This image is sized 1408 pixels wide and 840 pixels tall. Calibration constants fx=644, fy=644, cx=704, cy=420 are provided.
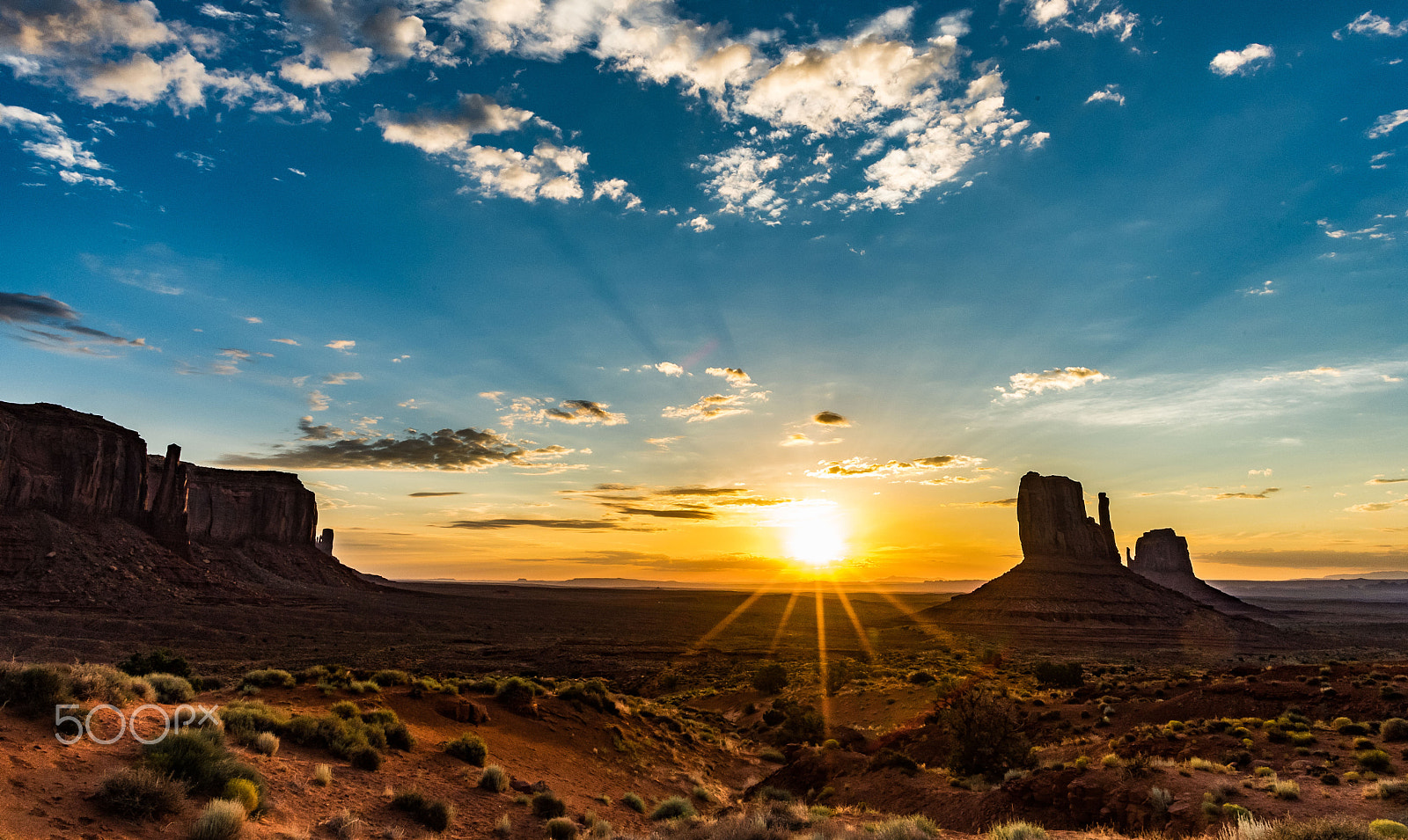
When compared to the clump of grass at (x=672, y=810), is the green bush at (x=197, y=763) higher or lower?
higher

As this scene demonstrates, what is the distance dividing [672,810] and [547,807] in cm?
384

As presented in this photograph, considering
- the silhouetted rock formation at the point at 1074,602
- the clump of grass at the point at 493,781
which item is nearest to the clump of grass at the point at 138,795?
the clump of grass at the point at 493,781

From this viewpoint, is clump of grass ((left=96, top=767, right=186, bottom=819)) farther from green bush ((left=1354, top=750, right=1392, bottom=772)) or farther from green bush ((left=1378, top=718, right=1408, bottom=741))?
green bush ((left=1378, top=718, right=1408, bottom=741))

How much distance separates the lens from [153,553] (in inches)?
3538

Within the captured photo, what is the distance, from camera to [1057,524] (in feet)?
371

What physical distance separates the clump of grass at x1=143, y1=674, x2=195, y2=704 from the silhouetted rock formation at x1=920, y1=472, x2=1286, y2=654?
7545cm

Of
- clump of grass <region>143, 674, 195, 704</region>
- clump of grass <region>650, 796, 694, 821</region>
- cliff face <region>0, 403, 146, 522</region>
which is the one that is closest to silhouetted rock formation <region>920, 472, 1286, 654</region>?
clump of grass <region>650, 796, 694, 821</region>

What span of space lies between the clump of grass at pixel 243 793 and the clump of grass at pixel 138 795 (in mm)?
679

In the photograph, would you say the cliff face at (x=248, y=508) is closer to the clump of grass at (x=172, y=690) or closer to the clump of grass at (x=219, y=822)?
the clump of grass at (x=172, y=690)

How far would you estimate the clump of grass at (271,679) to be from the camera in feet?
69.3

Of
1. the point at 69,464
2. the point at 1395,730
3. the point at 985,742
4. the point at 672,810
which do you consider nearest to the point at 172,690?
the point at 672,810

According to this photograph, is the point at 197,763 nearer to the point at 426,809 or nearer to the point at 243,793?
the point at 243,793

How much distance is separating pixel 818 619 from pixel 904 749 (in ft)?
311

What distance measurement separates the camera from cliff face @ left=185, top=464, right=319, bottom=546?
414ft
